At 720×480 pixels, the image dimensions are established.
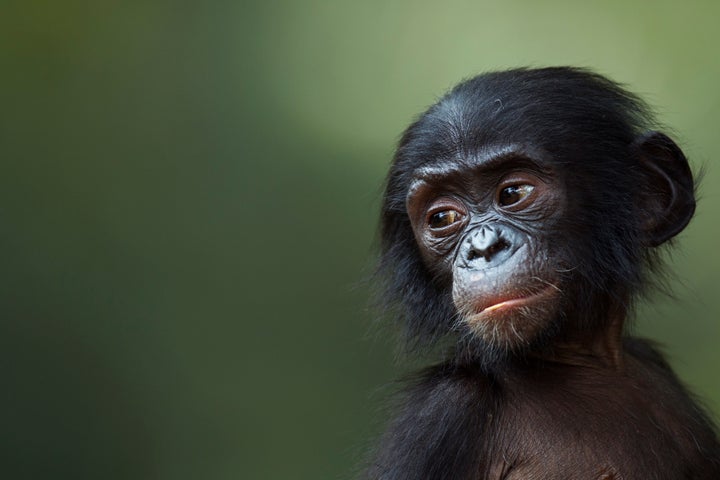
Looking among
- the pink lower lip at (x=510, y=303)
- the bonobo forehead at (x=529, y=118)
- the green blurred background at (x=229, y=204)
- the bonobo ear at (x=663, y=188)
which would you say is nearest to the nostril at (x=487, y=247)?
the pink lower lip at (x=510, y=303)

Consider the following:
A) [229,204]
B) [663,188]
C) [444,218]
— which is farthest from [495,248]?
[229,204]

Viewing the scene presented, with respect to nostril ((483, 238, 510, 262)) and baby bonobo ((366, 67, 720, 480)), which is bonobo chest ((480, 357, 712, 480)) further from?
nostril ((483, 238, 510, 262))

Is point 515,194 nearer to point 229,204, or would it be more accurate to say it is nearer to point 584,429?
point 584,429

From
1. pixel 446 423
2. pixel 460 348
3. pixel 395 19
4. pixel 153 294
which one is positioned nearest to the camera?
pixel 446 423

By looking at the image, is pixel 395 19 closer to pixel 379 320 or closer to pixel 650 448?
pixel 379 320

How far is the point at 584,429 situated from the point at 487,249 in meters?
0.77

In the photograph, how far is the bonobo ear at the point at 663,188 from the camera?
3.97 meters

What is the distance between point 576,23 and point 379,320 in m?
2.98

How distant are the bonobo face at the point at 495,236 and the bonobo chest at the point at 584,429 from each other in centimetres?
26

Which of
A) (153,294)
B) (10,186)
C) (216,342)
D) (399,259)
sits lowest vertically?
(216,342)

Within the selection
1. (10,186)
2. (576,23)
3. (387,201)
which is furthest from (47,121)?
(576,23)

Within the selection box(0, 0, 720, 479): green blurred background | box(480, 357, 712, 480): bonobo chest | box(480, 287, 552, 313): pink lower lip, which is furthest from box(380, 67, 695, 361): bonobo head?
box(0, 0, 720, 479): green blurred background

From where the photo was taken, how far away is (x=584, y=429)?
3734 millimetres

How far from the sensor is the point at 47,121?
5.41 metres
